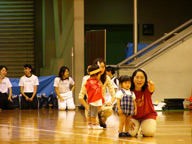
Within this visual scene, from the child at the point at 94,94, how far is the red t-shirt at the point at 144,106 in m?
1.09

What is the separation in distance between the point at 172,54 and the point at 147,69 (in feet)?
3.39

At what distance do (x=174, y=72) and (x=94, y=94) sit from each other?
7335 mm

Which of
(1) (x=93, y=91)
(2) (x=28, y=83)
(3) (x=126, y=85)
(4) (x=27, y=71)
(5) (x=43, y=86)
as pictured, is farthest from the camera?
(5) (x=43, y=86)

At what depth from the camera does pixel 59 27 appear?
18469 mm

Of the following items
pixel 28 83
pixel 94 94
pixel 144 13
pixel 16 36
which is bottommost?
pixel 94 94

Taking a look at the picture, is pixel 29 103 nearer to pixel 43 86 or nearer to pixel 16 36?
pixel 43 86

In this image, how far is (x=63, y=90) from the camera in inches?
563

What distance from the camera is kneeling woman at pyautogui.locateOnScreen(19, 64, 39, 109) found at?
1449cm

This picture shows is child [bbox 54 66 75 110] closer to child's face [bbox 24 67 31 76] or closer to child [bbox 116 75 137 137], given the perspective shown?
child's face [bbox 24 67 31 76]

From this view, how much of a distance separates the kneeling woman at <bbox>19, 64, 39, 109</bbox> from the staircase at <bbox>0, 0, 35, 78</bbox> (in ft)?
17.5

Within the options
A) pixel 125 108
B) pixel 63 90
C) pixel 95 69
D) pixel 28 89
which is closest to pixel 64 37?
pixel 28 89

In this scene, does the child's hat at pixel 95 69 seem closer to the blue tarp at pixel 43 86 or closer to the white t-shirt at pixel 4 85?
the white t-shirt at pixel 4 85

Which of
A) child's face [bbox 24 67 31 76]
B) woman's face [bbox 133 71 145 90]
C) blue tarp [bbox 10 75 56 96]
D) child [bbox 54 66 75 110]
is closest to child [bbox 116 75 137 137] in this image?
woman's face [bbox 133 71 145 90]

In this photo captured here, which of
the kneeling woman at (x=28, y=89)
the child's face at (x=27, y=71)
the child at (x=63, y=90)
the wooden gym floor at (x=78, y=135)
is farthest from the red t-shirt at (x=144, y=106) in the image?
the child's face at (x=27, y=71)
